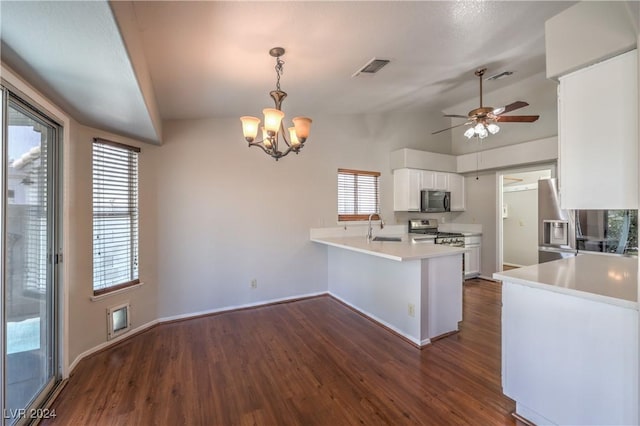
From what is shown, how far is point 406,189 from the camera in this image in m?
4.63

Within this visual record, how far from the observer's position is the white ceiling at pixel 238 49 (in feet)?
4.16

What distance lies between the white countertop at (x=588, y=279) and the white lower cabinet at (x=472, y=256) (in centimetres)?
274

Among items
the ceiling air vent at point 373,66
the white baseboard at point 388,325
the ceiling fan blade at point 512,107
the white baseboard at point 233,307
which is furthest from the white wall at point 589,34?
the white baseboard at point 233,307

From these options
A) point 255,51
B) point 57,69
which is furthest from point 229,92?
point 57,69

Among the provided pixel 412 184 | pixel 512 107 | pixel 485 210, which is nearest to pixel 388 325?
pixel 412 184

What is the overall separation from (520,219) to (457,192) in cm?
199

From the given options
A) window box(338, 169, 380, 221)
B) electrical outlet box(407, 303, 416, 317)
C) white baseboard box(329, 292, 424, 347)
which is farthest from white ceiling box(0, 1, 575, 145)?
white baseboard box(329, 292, 424, 347)

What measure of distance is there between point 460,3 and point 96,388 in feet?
13.2

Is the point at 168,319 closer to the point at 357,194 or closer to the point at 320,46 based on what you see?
the point at 357,194

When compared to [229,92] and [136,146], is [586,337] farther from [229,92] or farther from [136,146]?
[136,146]

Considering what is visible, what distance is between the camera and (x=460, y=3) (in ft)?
6.26

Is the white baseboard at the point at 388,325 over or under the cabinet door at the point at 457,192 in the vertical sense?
under

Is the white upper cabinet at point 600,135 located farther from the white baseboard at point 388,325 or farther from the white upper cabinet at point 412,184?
the white upper cabinet at point 412,184

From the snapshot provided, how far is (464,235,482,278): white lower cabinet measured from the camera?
4855mm
